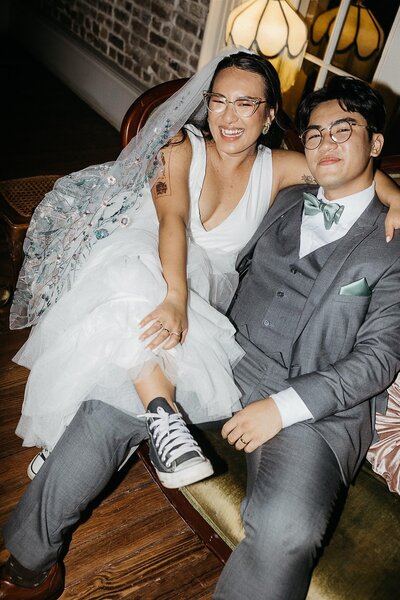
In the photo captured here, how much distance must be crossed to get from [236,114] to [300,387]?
3.10 ft

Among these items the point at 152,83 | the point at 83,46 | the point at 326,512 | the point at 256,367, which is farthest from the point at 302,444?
the point at 83,46

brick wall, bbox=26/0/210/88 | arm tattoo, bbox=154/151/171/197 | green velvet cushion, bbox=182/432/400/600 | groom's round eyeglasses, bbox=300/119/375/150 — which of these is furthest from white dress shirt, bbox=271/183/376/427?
brick wall, bbox=26/0/210/88

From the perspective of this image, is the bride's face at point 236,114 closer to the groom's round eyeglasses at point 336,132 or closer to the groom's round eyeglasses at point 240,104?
the groom's round eyeglasses at point 240,104

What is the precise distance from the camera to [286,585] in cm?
125

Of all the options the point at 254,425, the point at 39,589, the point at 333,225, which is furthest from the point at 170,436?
the point at 333,225

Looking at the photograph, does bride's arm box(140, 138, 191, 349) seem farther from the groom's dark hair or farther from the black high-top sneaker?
the groom's dark hair

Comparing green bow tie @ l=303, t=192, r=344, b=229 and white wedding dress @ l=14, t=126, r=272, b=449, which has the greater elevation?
green bow tie @ l=303, t=192, r=344, b=229

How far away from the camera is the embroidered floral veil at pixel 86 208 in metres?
1.75

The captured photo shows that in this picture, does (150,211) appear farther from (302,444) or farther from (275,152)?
(302,444)

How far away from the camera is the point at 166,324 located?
57.6 inches

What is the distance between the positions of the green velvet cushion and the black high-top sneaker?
0.75 ft

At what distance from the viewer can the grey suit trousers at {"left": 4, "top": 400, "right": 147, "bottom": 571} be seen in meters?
1.42

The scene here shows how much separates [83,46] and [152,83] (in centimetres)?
127

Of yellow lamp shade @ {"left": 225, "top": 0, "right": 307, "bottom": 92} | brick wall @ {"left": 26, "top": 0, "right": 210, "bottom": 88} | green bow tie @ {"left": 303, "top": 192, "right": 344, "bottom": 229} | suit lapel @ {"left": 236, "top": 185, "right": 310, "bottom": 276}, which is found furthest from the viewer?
brick wall @ {"left": 26, "top": 0, "right": 210, "bottom": 88}
